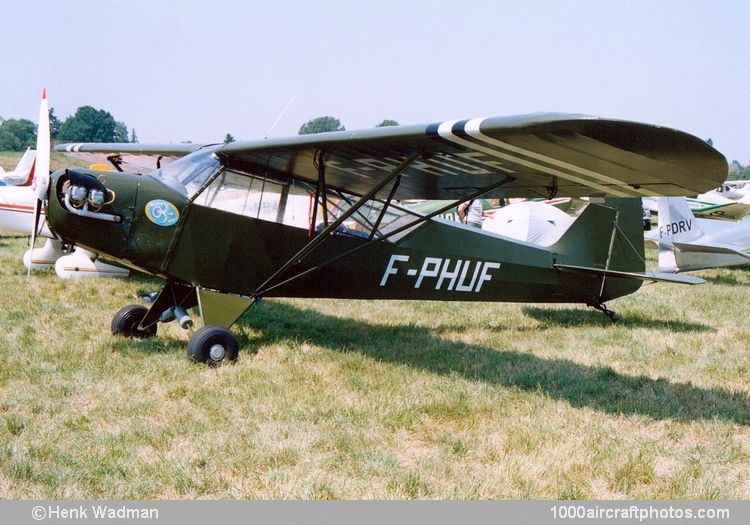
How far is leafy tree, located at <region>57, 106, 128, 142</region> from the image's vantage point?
284ft

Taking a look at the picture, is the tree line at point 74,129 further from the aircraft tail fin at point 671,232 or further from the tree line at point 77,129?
the aircraft tail fin at point 671,232

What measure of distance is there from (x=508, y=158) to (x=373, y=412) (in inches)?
78.0

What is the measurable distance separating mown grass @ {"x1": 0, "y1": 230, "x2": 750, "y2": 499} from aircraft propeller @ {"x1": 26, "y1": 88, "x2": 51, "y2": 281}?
1190mm

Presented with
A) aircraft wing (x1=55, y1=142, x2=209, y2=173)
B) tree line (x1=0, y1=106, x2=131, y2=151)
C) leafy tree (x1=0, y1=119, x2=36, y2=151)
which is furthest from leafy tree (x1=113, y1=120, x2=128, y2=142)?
aircraft wing (x1=55, y1=142, x2=209, y2=173)

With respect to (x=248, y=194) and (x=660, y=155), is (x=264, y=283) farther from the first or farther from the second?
(x=660, y=155)

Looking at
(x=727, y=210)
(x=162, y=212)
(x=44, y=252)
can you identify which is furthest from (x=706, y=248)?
Answer: (x=44, y=252)

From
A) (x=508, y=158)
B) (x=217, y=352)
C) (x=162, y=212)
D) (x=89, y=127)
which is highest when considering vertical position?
(x=89, y=127)

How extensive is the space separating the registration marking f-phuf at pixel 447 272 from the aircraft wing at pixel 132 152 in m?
4.96

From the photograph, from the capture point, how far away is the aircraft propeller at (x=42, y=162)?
5109 mm

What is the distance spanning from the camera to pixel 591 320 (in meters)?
7.75

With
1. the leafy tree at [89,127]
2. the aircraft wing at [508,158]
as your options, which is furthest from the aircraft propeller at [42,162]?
the leafy tree at [89,127]

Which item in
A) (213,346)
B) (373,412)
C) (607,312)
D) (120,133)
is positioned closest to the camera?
(373,412)

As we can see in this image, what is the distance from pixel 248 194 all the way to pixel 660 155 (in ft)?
11.6

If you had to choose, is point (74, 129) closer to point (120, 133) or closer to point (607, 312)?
point (120, 133)
